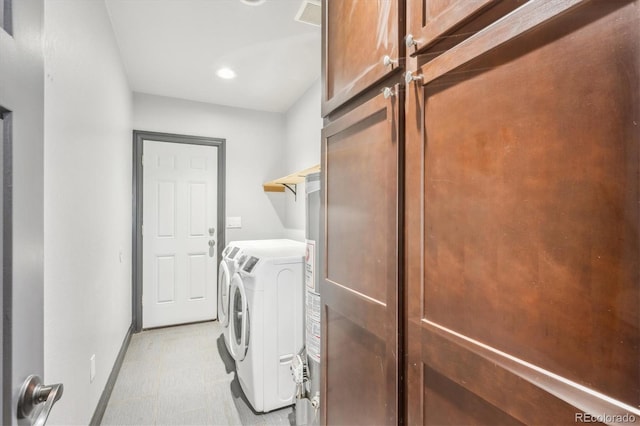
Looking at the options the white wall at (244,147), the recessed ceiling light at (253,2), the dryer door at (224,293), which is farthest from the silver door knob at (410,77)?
the white wall at (244,147)

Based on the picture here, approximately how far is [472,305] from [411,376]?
0.99 ft

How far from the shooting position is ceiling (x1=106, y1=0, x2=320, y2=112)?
79.0 inches

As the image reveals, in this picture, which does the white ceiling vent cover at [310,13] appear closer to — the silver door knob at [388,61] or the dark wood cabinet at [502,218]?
the dark wood cabinet at [502,218]

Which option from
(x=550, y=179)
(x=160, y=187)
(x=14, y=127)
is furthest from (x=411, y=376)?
(x=160, y=187)

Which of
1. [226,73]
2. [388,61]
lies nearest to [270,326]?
[388,61]

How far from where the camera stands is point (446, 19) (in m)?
0.71

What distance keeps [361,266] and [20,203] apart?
0.87 meters

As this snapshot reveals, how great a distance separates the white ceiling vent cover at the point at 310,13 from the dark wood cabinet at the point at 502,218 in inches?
44.6

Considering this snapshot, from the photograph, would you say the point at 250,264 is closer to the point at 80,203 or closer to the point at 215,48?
the point at 80,203

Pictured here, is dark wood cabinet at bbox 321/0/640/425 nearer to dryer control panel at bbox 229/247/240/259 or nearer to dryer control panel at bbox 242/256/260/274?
dryer control panel at bbox 242/256/260/274

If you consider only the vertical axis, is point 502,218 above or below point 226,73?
below

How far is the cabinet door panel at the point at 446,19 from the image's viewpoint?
614mm

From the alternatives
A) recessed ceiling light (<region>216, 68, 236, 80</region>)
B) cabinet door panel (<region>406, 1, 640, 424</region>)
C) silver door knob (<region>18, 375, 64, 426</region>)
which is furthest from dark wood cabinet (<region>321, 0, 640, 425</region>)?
recessed ceiling light (<region>216, 68, 236, 80</region>)

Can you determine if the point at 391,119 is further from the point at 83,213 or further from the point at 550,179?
the point at 83,213
